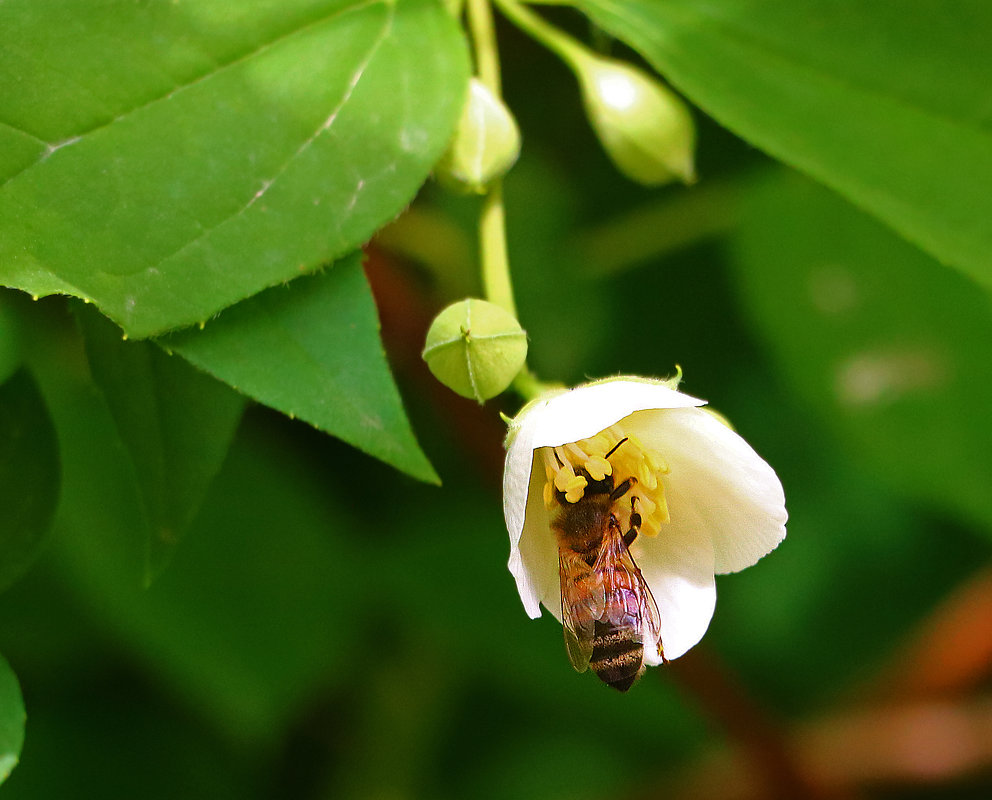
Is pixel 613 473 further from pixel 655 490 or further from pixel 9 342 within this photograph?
pixel 9 342

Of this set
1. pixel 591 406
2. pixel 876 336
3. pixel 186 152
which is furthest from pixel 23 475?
pixel 876 336

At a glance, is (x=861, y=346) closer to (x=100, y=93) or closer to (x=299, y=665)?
(x=299, y=665)

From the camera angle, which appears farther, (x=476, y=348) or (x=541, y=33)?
(x=541, y=33)

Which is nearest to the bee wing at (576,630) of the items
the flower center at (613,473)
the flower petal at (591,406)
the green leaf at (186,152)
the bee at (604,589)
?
the bee at (604,589)

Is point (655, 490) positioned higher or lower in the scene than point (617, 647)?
higher

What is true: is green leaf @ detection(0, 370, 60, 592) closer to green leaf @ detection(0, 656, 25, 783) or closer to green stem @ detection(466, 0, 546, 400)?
green leaf @ detection(0, 656, 25, 783)

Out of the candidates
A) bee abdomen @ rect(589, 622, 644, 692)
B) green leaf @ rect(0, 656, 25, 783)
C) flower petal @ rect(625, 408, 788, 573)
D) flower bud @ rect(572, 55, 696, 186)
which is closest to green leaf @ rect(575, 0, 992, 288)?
flower bud @ rect(572, 55, 696, 186)
